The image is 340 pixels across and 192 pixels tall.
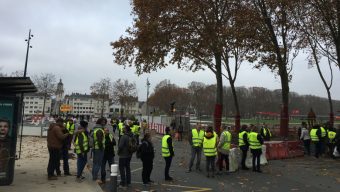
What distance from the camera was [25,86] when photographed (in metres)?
11.6

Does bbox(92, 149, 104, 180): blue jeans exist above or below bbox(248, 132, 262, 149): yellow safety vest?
below

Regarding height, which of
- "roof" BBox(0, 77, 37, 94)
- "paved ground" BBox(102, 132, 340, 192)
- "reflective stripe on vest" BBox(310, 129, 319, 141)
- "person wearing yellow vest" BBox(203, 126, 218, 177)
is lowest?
"paved ground" BBox(102, 132, 340, 192)

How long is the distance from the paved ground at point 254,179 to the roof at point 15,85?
141 inches

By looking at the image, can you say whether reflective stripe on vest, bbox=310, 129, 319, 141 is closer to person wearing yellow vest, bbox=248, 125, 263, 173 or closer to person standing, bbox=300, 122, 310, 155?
person standing, bbox=300, 122, 310, 155

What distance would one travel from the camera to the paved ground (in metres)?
12.2

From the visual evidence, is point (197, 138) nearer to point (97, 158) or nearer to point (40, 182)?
point (97, 158)

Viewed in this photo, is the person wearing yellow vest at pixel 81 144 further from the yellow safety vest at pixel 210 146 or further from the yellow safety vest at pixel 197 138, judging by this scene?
the yellow safety vest at pixel 197 138

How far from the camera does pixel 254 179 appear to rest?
14.1m

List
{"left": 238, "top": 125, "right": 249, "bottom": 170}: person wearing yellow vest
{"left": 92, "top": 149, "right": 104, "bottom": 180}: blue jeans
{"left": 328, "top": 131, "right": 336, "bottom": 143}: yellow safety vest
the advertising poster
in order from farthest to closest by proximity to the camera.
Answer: {"left": 328, "top": 131, "right": 336, "bottom": 143}: yellow safety vest
{"left": 238, "top": 125, "right": 249, "bottom": 170}: person wearing yellow vest
{"left": 92, "top": 149, "right": 104, "bottom": 180}: blue jeans
the advertising poster

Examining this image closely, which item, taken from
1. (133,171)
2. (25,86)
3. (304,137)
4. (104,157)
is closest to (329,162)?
(304,137)

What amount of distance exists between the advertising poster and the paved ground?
2652mm

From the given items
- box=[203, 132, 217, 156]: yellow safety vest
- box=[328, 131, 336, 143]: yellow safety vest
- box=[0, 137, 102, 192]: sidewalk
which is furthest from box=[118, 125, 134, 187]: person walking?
box=[328, 131, 336, 143]: yellow safety vest

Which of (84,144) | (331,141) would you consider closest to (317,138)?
(331,141)

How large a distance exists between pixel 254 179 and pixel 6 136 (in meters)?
7.87
